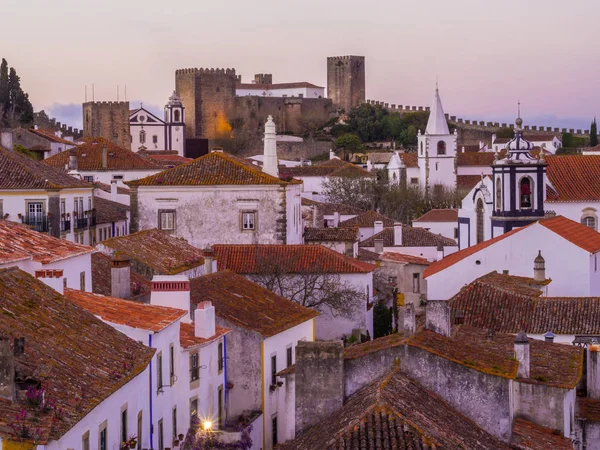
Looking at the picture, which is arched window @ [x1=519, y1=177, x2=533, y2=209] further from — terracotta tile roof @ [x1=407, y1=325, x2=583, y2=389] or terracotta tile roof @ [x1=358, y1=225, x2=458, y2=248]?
terracotta tile roof @ [x1=407, y1=325, x2=583, y2=389]

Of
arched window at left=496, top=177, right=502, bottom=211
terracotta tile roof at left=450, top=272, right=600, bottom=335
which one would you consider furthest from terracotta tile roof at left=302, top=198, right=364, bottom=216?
terracotta tile roof at left=450, top=272, right=600, bottom=335

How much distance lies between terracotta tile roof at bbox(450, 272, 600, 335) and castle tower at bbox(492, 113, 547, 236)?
56.7 ft

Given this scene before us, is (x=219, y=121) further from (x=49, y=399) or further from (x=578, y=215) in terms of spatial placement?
(x=49, y=399)

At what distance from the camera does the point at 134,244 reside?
3488 centimetres

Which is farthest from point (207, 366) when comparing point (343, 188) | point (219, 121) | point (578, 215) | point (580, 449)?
point (219, 121)

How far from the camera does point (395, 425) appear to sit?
50.1 ft

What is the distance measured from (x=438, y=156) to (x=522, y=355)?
84.8 meters

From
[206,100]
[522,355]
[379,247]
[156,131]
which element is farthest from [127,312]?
[206,100]

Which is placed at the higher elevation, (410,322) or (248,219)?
(248,219)

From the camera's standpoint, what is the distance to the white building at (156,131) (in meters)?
116

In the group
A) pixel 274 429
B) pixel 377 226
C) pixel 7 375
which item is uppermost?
pixel 7 375

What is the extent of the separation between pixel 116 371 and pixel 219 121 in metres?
116

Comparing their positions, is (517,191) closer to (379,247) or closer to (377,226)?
(379,247)

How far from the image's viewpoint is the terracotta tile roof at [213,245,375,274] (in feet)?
131
